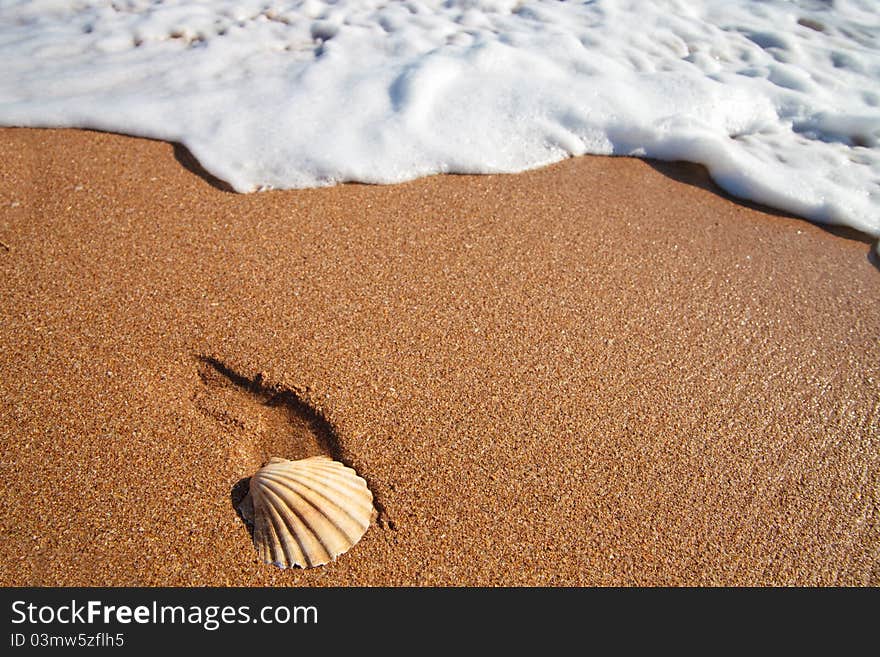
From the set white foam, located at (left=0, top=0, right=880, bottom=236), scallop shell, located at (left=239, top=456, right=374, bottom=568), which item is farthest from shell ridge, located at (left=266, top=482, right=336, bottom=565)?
white foam, located at (left=0, top=0, right=880, bottom=236)

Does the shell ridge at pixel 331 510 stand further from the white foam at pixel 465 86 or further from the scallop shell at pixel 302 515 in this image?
the white foam at pixel 465 86

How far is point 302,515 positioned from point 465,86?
7.13ft

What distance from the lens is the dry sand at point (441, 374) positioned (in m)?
1.62

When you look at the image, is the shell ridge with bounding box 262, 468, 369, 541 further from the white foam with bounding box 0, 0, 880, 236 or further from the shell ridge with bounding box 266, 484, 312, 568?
the white foam with bounding box 0, 0, 880, 236

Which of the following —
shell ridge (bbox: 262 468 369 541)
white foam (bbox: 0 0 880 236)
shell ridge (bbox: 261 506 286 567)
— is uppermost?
white foam (bbox: 0 0 880 236)

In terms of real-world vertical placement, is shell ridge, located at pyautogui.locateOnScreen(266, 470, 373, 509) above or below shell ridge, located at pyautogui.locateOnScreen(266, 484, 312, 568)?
above

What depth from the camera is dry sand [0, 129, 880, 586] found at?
1625 millimetres

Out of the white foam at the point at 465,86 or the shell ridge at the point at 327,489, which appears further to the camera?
the white foam at the point at 465,86

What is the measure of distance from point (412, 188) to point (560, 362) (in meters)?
0.98

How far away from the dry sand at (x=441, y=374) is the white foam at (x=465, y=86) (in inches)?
7.5

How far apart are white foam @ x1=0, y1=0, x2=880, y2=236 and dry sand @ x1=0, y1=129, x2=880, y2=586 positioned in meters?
0.19

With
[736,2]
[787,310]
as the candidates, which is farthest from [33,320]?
[736,2]

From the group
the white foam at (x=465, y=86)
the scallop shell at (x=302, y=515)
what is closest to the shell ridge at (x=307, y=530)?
the scallop shell at (x=302, y=515)

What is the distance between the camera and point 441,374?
1962 millimetres
